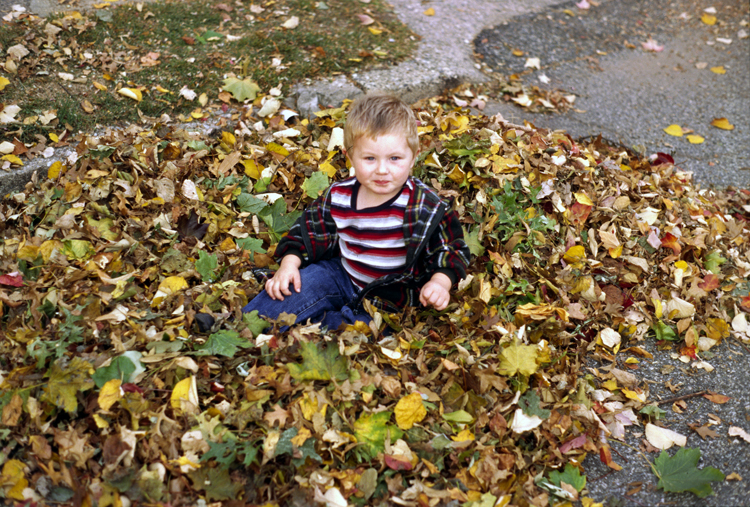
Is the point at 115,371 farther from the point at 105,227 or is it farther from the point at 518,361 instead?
the point at 518,361

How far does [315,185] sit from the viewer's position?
3.10m

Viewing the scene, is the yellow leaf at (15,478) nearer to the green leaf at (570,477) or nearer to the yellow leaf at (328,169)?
the green leaf at (570,477)

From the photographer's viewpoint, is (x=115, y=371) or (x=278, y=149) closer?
(x=115, y=371)

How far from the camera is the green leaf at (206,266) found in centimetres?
263

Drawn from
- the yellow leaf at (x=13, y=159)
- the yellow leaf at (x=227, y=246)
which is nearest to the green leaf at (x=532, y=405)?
the yellow leaf at (x=227, y=246)

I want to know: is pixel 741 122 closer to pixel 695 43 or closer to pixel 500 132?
pixel 695 43

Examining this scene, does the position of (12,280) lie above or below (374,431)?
above

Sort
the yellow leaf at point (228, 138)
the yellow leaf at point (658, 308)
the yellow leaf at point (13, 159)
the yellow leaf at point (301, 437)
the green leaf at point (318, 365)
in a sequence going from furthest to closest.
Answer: the yellow leaf at point (228, 138), the yellow leaf at point (13, 159), the yellow leaf at point (658, 308), the green leaf at point (318, 365), the yellow leaf at point (301, 437)

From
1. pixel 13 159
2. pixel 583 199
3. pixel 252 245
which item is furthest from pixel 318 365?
pixel 13 159

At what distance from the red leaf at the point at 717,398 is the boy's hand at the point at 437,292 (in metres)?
1.18

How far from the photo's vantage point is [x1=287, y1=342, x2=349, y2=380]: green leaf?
2.14 metres

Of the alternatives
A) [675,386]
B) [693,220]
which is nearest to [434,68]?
[693,220]

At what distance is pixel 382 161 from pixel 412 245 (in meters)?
0.40

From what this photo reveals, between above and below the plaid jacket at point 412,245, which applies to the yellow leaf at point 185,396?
below
